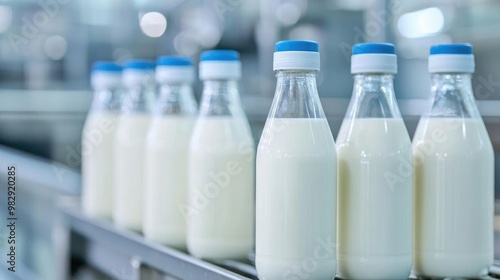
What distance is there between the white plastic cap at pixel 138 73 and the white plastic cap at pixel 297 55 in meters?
0.49

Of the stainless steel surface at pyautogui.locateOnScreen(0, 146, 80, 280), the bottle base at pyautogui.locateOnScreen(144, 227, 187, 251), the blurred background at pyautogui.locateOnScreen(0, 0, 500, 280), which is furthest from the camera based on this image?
the blurred background at pyautogui.locateOnScreen(0, 0, 500, 280)

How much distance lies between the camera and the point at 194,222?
91 centimetres

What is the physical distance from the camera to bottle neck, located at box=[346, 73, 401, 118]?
2.46 ft

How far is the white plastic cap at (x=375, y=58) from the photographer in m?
0.73

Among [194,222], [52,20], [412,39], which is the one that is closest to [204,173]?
[194,222]

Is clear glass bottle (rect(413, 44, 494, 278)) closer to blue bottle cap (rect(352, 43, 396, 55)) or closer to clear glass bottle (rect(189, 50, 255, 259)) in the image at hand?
blue bottle cap (rect(352, 43, 396, 55))

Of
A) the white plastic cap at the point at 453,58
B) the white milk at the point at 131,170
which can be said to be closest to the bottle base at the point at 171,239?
the white milk at the point at 131,170

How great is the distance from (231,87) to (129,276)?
0.38 metres

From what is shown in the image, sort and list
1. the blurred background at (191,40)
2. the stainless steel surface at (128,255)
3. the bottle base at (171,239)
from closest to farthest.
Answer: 1. the stainless steel surface at (128,255)
2. the bottle base at (171,239)
3. the blurred background at (191,40)

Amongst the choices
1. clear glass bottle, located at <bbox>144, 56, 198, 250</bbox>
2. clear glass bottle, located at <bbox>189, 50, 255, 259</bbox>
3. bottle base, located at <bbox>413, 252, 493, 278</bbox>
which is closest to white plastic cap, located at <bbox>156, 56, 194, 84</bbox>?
clear glass bottle, located at <bbox>144, 56, 198, 250</bbox>

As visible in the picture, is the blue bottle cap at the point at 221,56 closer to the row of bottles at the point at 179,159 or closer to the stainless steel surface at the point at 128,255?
the row of bottles at the point at 179,159

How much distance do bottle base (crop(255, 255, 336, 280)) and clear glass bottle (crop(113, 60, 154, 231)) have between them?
0.45 meters

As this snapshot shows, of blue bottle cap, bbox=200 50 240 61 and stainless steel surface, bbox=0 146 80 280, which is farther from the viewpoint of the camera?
stainless steel surface, bbox=0 146 80 280

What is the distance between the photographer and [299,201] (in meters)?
0.70
